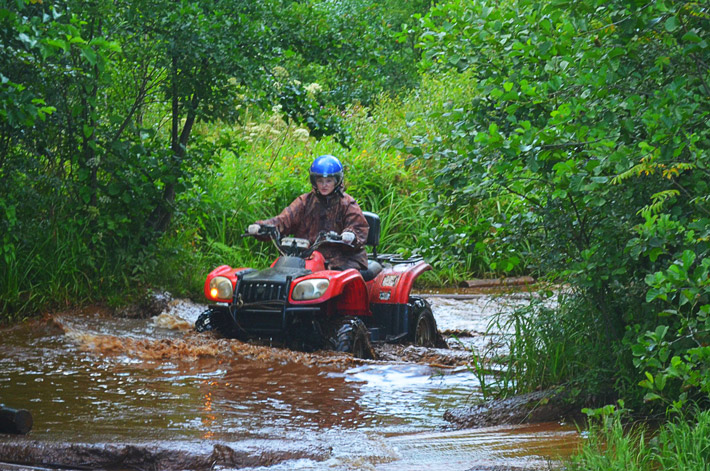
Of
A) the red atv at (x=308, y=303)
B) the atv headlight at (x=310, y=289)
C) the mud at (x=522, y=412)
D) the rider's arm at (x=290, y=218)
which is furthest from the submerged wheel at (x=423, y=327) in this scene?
the mud at (x=522, y=412)

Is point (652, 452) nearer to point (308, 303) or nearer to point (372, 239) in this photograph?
point (308, 303)

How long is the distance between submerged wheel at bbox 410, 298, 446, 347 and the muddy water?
32cm

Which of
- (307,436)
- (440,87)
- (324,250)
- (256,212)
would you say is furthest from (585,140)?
(440,87)

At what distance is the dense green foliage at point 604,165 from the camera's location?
3826 millimetres

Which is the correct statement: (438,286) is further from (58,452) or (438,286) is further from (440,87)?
(58,452)

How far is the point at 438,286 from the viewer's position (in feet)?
44.7

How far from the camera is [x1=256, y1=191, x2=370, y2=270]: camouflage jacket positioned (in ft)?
26.5

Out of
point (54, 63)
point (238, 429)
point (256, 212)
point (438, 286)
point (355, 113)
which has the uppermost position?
point (355, 113)

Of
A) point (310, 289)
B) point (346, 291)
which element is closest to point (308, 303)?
point (310, 289)

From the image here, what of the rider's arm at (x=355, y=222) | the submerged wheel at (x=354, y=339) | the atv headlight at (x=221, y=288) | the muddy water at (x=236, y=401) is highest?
the rider's arm at (x=355, y=222)

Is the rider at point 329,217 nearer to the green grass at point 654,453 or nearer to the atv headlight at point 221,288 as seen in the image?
the atv headlight at point 221,288

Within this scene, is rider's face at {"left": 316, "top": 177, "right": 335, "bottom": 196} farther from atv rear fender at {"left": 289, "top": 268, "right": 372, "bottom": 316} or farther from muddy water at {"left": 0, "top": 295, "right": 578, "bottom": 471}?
muddy water at {"left": 0, "top": 295, "right": 578, "bottom": 471}

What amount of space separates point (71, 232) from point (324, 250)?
2953 mm

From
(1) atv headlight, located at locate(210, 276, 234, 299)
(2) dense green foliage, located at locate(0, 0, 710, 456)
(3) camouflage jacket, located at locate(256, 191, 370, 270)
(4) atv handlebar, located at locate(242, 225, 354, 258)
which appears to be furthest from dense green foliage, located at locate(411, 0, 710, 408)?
(1) atv headlight, located at locate(210, 276, 234, 299)
